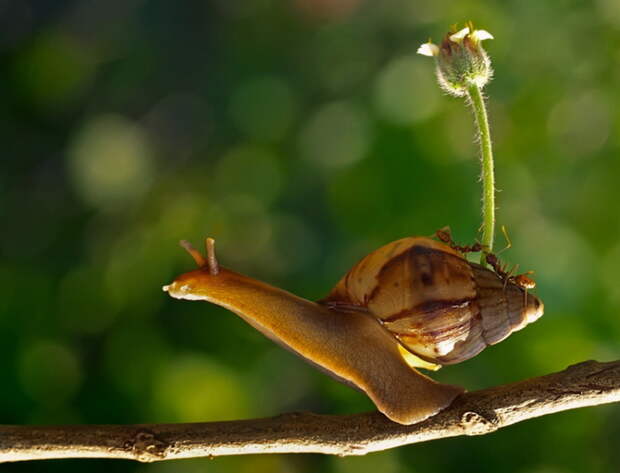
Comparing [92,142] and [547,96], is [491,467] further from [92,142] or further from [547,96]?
[92,142]

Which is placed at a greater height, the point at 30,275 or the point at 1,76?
the point at 1,76

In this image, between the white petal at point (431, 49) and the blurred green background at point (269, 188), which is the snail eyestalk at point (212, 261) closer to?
the white petal at point (431, 49)

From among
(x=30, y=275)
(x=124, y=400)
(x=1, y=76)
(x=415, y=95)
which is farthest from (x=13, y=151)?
(x=415, y=95)

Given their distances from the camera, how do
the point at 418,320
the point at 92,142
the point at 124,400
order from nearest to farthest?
the point at 418,320 → the point at 124,400 → the point at 92,142

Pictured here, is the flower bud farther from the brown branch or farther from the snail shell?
the brown branch

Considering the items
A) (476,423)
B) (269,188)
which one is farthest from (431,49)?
(269,188)

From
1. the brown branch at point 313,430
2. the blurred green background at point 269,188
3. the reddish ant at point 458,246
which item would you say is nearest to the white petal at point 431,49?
the reddish ant at point 458,246
